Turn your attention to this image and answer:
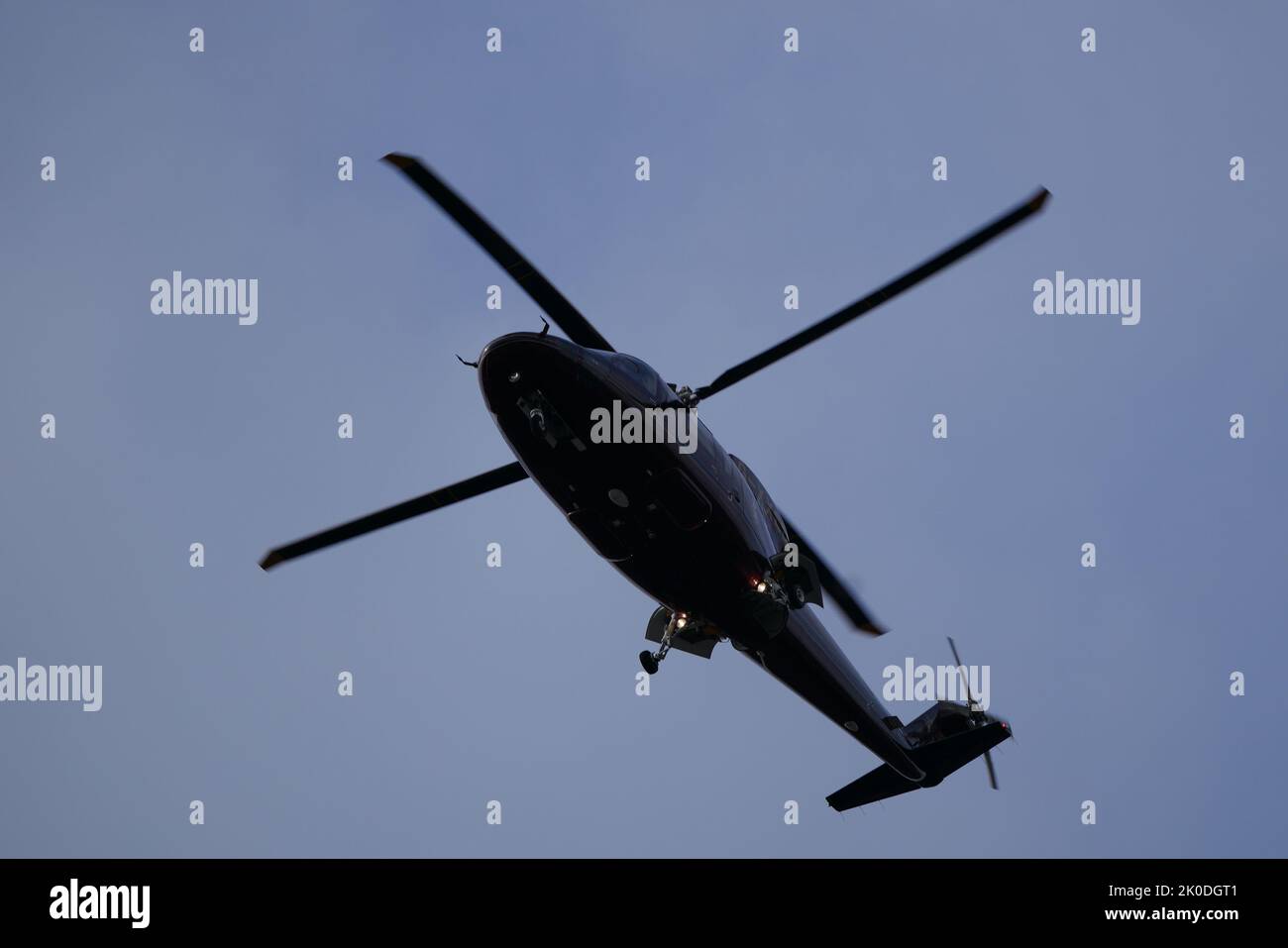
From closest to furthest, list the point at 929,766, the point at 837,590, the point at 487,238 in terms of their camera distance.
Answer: the point at 487,238 < the point at 837,590 < the point at 929,766

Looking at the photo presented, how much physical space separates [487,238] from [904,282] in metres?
7.21

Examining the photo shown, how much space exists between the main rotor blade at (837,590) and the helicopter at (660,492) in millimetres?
35

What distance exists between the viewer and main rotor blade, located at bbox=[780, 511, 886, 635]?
26.9 m

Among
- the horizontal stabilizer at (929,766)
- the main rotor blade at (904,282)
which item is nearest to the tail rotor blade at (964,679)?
the horizontal stabilizer at (929,766)

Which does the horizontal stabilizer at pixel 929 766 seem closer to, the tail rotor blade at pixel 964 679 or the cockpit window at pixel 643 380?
the tail rotor blade at pixel 964 679

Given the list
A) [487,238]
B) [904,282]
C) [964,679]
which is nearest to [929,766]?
[964,679]

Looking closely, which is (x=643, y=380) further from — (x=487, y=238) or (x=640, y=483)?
(x=487, y=238)

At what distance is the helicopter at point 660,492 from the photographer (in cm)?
2122

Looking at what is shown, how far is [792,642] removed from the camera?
27.3 metres

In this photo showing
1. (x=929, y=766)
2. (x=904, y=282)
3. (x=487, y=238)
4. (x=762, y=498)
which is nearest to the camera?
(x=487, y=238)

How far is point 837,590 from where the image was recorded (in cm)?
2805
